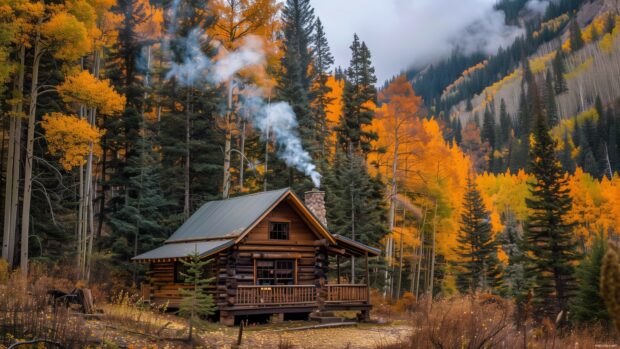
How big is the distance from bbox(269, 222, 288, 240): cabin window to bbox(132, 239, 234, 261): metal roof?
2.22 meters

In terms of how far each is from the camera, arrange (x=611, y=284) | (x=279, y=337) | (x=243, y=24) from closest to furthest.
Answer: (x=611, y=284) → (x=279, y=337) → (x=243, y=24)

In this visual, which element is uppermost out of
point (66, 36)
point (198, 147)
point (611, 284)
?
point (66, 36)

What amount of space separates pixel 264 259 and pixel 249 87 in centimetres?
1187

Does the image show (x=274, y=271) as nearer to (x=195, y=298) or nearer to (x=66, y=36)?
(x=195, y=298)

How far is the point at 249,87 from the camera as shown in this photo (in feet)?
99.3

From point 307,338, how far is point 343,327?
406 cm

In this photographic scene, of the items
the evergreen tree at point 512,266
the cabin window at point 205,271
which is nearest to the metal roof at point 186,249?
the cabin window at point 205,271

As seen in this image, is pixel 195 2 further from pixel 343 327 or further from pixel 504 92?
pixel 504 92

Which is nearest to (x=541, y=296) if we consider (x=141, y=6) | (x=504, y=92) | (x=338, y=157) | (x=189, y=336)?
(x=338, y=157)

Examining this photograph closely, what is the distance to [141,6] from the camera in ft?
107

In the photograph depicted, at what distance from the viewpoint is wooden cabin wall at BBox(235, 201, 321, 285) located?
2141 centimetres

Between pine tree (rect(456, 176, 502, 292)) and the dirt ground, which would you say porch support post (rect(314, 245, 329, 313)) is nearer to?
the dirt ground

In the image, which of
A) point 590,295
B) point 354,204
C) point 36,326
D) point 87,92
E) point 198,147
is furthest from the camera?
point 198,147

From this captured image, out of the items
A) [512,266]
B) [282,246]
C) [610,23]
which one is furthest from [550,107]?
[282,246]
